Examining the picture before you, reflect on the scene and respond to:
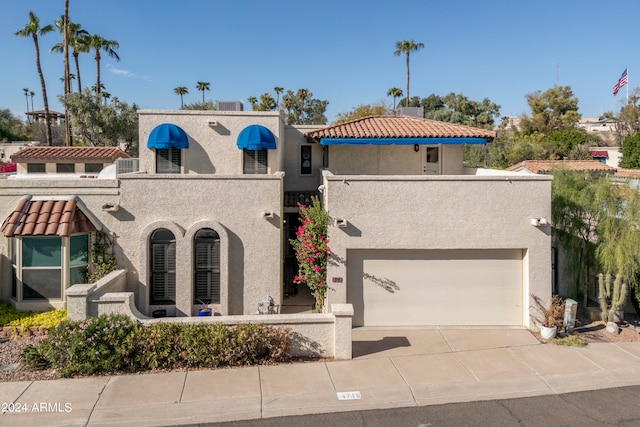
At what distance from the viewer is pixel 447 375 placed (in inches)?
422

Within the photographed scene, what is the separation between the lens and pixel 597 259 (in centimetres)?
1430

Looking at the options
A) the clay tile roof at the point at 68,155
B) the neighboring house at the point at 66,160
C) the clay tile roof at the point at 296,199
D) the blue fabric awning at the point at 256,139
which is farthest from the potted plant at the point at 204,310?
the clay tile roof at the point at 68,155

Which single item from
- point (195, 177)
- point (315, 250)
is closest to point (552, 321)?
point (315, 250)

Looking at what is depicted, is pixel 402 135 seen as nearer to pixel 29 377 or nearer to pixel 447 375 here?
pixel 447 375

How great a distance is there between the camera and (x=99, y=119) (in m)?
45.7

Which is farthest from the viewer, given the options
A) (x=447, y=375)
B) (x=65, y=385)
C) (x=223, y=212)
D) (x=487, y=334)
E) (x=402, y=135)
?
(x=402, y=135)

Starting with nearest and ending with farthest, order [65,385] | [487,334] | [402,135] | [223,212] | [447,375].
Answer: [65,385], [447,375], [487,334], [223,212], [402,135]

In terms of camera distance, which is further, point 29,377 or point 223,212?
point 223,212

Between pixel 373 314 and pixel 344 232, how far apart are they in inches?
115

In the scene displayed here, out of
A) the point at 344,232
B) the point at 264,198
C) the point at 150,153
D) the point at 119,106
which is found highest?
the point at 119,106

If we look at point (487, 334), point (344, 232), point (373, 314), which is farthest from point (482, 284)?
point (344, 232)

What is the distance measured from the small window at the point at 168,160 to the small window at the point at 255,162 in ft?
9.39

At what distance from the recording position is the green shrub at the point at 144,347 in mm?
10633

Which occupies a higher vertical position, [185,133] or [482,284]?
[185,133]
